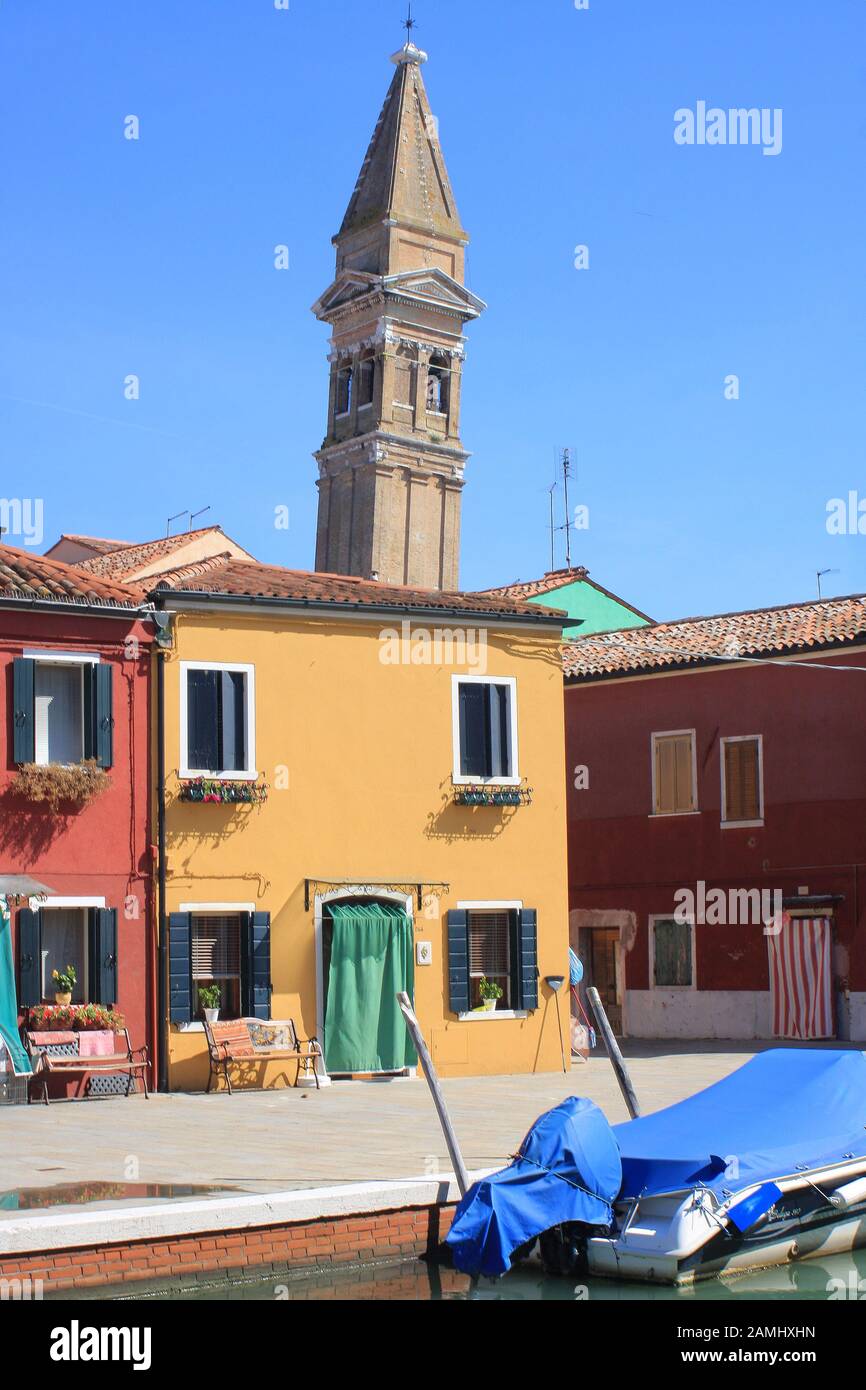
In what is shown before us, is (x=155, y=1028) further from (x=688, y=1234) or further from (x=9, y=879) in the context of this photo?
(x=688, y=1234)

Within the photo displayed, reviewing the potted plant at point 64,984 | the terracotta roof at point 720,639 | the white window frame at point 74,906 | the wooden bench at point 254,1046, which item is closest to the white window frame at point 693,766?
the terracotta roof at point 720,639

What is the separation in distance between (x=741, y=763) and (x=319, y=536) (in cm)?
3720

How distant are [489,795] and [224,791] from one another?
3816mm

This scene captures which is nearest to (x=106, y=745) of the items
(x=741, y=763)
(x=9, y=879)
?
(x=9, y=879)

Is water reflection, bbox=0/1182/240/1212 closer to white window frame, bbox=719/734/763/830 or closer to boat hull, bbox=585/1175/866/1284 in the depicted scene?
boat hull, bbox=585/1175/866/1284

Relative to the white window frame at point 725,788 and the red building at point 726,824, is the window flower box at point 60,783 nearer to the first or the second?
the red building at point 726,824

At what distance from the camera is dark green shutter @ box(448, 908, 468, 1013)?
23.1 meters

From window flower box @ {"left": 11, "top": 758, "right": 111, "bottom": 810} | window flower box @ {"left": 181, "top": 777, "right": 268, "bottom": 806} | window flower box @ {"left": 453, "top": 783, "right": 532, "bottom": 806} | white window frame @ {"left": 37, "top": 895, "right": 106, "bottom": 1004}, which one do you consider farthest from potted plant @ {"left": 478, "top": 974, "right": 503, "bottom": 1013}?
window flower box @ {"left": 11, "top": 758, "right": 111, "bottom": 810}

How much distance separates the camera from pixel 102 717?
21250 mm

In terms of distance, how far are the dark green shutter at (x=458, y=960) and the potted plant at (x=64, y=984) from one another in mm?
5006

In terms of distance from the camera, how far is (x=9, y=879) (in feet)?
66.2

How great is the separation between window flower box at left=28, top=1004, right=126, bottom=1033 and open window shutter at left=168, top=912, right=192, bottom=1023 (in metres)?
0.71

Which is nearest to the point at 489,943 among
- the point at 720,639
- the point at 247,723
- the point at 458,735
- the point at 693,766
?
the point at 458,735

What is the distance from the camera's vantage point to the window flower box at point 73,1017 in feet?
66.2
